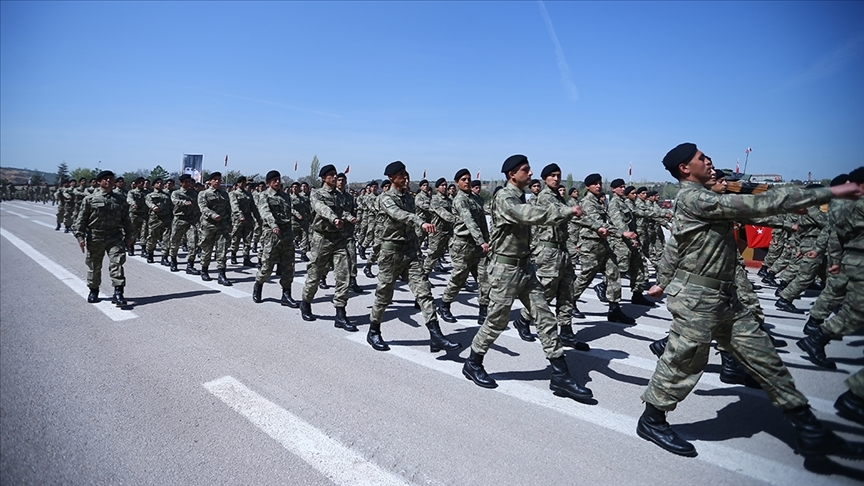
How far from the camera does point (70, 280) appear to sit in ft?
29.4

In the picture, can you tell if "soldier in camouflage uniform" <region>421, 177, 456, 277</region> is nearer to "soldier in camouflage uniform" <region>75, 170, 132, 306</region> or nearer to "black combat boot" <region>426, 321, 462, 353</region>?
"black combat boot" <region>426, 321, 462, 353</region>

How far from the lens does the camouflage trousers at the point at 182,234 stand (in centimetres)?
1052

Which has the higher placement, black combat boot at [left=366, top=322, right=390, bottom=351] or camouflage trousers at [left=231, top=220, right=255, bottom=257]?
camouflage trousers at [left=231, top=220, right=255, bottom=257]

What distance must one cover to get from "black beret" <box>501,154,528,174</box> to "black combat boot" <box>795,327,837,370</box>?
2.58 metres

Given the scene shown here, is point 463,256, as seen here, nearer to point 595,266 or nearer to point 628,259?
point 595,266

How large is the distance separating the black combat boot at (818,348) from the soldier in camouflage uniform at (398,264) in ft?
10.7

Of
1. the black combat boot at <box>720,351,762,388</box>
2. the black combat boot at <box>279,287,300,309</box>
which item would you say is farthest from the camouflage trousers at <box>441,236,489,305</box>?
the black combat boot at <box>720,351,762,388</box>

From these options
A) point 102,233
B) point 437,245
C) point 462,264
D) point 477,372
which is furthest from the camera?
point 437,245

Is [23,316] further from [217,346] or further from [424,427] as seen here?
[424,427]

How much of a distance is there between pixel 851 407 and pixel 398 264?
13.9 ft

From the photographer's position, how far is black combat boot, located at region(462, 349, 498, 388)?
13.8 ft

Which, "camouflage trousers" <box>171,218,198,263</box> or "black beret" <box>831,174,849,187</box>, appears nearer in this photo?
"black beret" <box>831,174,849,187</box>

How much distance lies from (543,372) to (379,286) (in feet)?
7.11

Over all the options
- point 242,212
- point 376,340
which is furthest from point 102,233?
point 376,340
